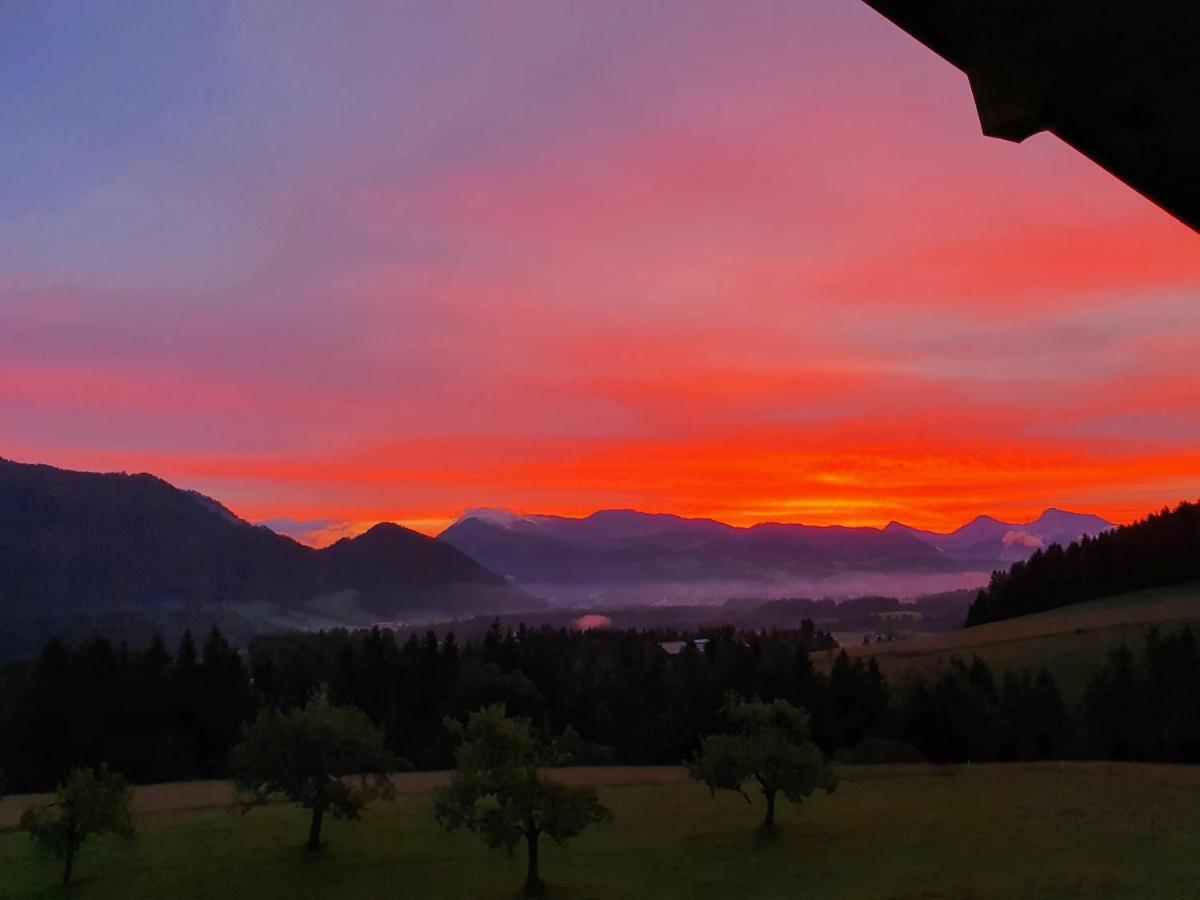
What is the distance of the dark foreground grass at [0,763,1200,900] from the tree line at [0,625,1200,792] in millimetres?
18234

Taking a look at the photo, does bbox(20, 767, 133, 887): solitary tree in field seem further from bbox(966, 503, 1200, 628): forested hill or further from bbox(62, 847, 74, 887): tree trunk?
bbox(966, 503, 1200, 628): forested hill

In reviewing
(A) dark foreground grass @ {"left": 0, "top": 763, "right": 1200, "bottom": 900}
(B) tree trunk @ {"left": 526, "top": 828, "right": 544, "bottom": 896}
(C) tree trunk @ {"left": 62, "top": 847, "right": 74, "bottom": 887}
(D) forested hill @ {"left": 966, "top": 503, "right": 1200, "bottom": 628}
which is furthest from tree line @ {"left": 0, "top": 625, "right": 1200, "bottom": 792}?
(D) forested hill @ {"left": 966, "top": 503, "right": 1200, "bottom": 628}

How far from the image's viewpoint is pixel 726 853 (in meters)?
43.2

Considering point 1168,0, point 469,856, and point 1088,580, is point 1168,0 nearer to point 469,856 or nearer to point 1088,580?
point 469,856

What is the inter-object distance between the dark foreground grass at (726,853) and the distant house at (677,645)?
1897 inches

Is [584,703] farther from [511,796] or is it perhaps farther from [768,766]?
[511,796]

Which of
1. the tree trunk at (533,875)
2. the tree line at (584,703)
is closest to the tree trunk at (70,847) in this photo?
the tree trunk at (533,875)

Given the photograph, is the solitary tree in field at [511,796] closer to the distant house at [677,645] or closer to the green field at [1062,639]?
the distant house at [677,645]

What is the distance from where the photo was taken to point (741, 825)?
48.6m

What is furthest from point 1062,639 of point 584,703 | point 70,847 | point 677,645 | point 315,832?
point 70,847

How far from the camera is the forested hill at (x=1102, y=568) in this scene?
126125 mm

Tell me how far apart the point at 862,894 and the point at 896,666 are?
7575 cm

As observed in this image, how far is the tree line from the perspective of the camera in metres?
75.1

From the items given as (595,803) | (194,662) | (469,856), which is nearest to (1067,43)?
(595,803)
